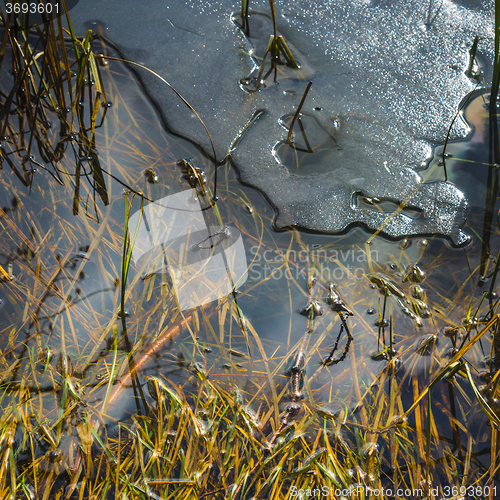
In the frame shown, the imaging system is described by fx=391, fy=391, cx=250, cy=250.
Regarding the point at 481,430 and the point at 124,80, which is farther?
the point at 124,80

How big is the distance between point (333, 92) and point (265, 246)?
2.65 feet

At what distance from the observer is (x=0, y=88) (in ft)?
5.47

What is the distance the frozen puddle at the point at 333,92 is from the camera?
4.82ft

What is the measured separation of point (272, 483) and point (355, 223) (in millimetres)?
876

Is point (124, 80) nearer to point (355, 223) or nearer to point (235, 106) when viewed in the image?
point (235, 106)

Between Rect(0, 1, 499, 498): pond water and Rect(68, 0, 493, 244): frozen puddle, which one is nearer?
Rect(0, 1, 499, 498): pond water

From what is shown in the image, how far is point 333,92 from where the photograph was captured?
67.4 inches

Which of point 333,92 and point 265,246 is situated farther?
point 333,92

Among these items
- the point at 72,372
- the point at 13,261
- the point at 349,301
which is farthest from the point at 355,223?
the point at 13,261

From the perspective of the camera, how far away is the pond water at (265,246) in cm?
115

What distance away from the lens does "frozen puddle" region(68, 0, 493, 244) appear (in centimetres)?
147

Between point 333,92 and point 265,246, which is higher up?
point 333,92

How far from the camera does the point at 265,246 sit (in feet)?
4.59

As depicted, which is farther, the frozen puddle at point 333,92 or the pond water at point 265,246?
the frozen puddle at point 333,92
